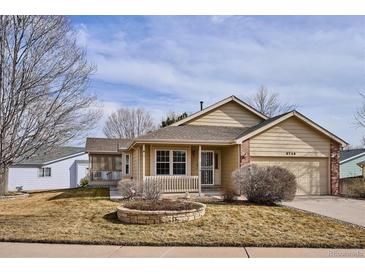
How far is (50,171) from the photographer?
108ft

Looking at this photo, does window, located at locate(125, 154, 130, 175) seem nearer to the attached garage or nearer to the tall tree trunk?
the tall tree trunk

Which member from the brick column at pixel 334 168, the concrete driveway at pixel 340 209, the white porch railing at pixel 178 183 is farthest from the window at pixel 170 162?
the brick column at pixel 334 168

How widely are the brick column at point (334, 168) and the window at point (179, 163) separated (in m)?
7.52

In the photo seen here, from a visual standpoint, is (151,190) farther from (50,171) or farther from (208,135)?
(50,171)

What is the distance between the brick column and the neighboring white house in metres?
23.7

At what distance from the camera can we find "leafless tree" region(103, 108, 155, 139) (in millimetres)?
47969

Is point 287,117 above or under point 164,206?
above

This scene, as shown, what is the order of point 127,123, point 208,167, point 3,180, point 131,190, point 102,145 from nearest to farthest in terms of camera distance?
point 131,190 < point 208,167 < point 3,180 < point 102,145 < point 127,123

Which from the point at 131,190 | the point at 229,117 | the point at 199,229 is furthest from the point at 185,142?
the point at 199,229

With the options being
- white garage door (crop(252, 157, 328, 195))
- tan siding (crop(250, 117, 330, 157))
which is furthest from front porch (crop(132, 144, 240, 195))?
white garage door (crop(252, 157, 328, 195))

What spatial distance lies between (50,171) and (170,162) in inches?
812

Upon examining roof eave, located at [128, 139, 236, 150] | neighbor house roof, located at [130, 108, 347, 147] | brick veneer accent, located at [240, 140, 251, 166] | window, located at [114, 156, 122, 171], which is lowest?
window, located at [114, 156, 122, 171]

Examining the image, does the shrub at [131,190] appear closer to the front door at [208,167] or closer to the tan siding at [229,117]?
the front door at [208,167]

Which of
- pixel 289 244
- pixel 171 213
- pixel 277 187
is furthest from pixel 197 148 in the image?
pixel 289 244
